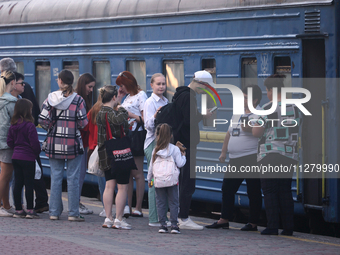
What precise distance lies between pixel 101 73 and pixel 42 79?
175 cm

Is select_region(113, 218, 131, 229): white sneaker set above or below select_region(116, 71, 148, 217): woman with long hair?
below

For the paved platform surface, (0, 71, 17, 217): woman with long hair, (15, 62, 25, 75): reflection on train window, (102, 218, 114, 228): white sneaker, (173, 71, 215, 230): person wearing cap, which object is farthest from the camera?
(15, 62, 25, 75): reflection on train window

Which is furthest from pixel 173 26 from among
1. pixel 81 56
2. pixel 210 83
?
pixel 81 56

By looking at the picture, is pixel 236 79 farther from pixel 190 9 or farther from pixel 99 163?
pixel 99 163

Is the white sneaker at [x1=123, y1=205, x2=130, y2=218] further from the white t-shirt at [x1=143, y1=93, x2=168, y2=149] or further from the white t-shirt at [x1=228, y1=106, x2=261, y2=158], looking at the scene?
the white t-shirt at [x1=228, y1=106, x2=261, y2=158]

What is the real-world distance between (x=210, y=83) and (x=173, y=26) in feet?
4.60

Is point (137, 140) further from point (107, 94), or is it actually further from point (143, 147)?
point (107, 94)

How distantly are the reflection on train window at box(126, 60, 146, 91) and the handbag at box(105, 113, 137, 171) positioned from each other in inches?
103

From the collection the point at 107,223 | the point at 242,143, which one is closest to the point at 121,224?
the point at 107,223

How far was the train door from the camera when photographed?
769 centimetres

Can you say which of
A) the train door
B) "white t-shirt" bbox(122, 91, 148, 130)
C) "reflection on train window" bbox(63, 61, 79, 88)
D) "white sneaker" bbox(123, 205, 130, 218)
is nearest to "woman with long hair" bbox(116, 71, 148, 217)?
"white t-shirt" bbox(122, 91, 148, 130)

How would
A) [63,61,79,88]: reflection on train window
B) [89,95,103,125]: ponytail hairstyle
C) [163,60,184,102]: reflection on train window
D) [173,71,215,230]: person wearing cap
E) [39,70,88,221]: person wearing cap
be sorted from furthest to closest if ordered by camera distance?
[63,61,79,88]: reflection on train window
[163,60,184,102]: reflection on train window
[89,95,103,125]: ponytail hairstyle
[39,70,88,221]: person wearing cap
[173,71,215,230]: person wearing cap

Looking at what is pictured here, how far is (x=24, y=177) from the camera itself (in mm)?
8148

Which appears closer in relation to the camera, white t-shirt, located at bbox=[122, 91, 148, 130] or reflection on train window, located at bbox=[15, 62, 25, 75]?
white t-shirt, located at bbox=[122, 91, 148, 130]
